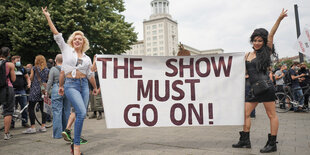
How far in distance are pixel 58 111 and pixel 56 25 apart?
13.2 metres

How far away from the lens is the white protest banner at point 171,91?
12.9 ft

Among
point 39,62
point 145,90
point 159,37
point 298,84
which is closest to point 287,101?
point 298,84

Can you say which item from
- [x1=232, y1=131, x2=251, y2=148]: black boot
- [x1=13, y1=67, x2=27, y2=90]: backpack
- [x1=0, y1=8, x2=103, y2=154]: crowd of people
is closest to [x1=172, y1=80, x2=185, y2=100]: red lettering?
[x1=232, y1=131, x2=251, y2=148]: black boot

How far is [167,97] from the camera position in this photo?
157 inches

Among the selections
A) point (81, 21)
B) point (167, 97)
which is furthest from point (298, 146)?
point (81, 21)

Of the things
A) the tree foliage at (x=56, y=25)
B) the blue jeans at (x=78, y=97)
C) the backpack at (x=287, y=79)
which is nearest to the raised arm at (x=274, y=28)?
the blue jeans at (x=78, y=97)

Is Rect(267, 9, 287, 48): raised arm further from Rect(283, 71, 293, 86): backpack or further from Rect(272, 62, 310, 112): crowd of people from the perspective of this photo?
Rect(283, 71, 293, 86): backpack

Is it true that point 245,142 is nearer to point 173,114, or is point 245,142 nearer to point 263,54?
point 173,114

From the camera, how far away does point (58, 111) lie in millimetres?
5285

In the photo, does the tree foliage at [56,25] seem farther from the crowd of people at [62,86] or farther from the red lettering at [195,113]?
the red lettering at [195,113]

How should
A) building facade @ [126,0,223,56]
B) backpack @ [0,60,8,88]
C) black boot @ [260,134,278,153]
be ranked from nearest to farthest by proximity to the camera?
black boot @ [260,134,278,153] → backpack @ [0,60,8,88] → building facade @ [126,0,223,56]

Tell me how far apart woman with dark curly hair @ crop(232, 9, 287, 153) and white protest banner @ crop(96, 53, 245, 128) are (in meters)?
0.16

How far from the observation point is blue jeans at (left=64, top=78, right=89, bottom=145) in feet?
11.5

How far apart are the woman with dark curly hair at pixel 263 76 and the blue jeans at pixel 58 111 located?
12.3 ft
